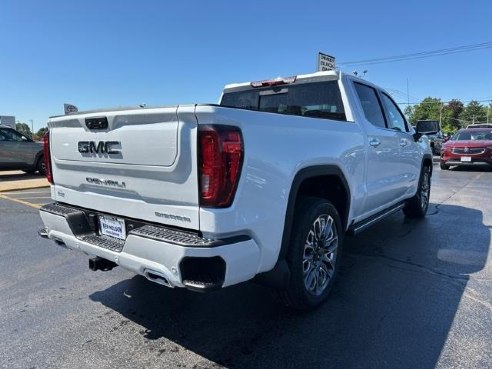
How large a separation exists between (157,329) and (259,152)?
5.30 feet

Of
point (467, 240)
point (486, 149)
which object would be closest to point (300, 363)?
point (467, 240)

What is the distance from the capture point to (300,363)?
108 inches

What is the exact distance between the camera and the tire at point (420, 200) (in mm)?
6809

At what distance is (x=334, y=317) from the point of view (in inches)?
133

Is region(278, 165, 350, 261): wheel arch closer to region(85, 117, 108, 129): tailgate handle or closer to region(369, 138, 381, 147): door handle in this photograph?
region(369, 138, 381, 147): door handle

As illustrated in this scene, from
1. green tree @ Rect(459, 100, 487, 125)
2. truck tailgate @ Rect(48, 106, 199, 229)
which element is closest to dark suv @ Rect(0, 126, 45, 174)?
truck tailgate @ Rect(48, 106, 199, 229)

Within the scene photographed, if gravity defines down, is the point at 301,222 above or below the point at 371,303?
above

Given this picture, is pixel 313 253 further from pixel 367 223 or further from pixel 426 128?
pixel 426 128

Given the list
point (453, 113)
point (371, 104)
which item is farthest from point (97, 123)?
point (453, 113)

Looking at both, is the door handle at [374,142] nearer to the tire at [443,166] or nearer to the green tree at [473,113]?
the tire at [443,166]

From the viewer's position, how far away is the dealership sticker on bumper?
304 cm

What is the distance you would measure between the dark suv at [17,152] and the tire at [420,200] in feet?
40.1

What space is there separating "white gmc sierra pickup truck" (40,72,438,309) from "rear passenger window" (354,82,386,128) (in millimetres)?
180

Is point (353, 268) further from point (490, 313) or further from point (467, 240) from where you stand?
point (467, 240)
